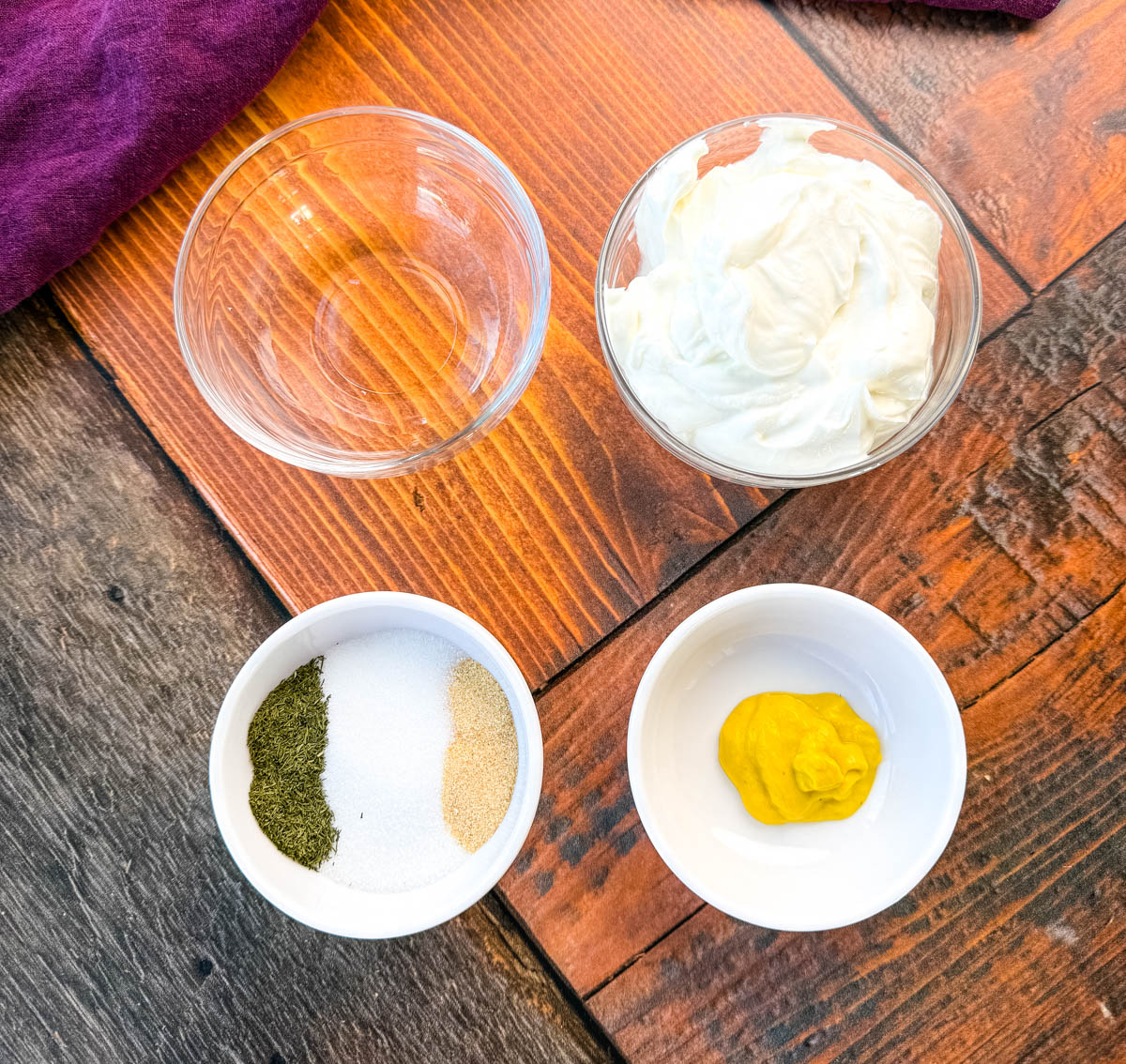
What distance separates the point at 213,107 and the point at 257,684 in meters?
0.57

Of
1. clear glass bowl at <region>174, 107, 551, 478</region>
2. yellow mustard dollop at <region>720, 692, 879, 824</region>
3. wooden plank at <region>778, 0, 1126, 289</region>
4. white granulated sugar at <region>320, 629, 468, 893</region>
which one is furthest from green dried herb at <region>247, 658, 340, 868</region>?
wooden plank at <region>778, 0, 1126, 289</region>

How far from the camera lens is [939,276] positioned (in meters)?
0.83

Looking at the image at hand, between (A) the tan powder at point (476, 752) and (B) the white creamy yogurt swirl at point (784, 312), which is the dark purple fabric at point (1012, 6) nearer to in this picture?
(B) the white creamy yogurt swirl at point (784, 312)

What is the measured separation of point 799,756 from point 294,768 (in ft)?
1.59

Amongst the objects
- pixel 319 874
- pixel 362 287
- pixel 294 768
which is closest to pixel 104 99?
pixel 362 287

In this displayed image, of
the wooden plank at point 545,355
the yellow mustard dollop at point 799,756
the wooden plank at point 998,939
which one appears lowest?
the wooden plank at point 998,939

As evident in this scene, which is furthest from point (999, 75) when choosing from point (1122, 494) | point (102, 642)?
point (102, 642)

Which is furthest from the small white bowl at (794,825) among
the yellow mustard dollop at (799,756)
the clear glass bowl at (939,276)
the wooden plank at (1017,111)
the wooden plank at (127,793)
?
the wooden plank at (1017,111)

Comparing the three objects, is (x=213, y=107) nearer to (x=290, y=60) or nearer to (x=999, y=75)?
(x=290, y=60)

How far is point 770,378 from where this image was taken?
72cm

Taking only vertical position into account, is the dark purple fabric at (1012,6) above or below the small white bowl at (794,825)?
above

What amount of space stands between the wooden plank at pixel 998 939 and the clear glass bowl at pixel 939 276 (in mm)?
301

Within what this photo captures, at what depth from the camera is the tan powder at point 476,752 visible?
854 mm

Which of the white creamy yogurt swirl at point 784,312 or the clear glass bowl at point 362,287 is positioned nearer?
the white creamy yogurt swirl at point 784,312
